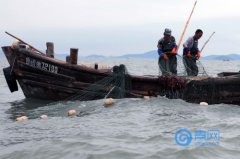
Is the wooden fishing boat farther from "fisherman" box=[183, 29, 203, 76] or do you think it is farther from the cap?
the cap

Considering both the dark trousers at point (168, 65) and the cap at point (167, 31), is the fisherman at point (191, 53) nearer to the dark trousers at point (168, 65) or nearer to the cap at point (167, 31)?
the dark trousers at point (168, 65)

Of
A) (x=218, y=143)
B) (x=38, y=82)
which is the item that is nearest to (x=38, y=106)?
(x=38, y=82)

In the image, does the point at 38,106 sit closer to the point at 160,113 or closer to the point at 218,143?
the point at 160,113

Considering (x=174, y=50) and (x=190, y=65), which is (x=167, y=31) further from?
(x=190, y=65)

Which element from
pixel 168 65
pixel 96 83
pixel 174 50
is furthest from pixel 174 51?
pixel 96 83

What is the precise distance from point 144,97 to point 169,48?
1855mm

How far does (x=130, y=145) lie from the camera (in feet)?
20.6

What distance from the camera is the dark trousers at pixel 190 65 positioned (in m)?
11.9

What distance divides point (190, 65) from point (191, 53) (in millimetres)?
394

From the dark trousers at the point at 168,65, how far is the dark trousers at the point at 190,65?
0.36 metres

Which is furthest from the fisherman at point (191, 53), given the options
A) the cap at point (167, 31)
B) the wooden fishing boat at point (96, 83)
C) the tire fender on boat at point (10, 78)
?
the tire fender on boat at point (10, 78)

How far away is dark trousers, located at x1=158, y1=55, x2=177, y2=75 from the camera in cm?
1154

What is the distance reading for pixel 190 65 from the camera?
1208 centimetres

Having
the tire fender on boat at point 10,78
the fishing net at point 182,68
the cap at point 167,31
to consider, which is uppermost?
the cap at point 167,31
